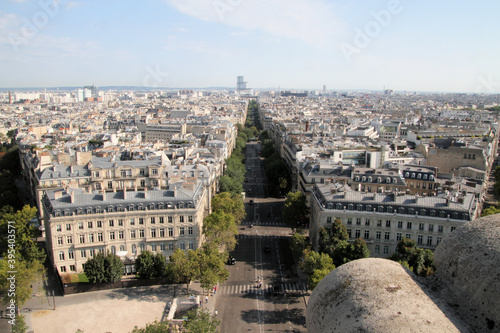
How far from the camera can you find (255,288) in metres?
47.7

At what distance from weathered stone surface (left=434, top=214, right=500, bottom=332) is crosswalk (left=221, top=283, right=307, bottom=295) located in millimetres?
27630

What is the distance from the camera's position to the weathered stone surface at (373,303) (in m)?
17.5

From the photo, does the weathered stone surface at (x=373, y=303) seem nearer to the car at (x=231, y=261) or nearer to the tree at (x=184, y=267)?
the tree at (x=184, y=267)

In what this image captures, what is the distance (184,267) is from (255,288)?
975 centimetres

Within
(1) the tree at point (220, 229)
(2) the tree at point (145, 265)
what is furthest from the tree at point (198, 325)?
(1) the tree at point (220, 229)

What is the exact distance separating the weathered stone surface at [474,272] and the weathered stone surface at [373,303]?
1.15 meters

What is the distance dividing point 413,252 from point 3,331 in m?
44.6

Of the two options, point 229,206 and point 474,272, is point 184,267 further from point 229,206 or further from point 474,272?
point 474,272

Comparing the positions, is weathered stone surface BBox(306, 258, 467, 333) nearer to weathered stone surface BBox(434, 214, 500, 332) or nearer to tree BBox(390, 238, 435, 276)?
weathered stone surface BBox(434, 214, 500, 332)

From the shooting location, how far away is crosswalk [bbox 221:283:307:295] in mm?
47000

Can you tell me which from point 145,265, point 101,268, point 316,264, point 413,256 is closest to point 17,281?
point 101,268

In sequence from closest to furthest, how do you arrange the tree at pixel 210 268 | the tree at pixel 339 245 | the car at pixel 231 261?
the tree at pixel 210 268 → the tree at pixel 339 245 → the car at pixel 231 261

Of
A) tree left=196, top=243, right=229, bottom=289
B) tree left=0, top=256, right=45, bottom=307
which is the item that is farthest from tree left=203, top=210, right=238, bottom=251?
tree left=0, top=256, right=45, bottom=307

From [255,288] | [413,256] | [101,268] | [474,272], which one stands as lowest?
[255,288]
